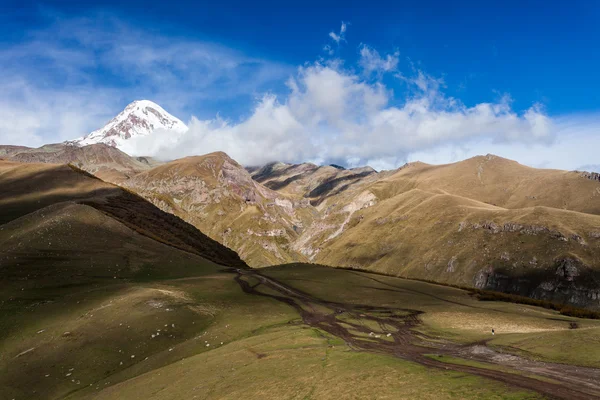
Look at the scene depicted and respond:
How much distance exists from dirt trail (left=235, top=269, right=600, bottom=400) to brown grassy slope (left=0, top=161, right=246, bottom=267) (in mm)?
65077

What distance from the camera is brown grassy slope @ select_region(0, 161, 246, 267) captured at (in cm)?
12615

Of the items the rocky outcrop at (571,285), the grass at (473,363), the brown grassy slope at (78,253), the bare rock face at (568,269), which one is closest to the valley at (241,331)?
the grass at (473,363)

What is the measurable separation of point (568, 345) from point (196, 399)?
32185 mm

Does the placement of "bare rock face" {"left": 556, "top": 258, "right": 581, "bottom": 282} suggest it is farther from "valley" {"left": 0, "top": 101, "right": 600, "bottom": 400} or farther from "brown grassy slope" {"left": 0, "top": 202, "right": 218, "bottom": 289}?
"brown grassy slope" {"left": 0, "top": 202, "right": 218, "bottom": 289}

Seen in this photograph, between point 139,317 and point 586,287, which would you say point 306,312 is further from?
point 586,287

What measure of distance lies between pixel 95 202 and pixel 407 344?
121 metres

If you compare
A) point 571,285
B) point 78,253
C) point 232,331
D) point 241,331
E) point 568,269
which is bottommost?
point 232,331

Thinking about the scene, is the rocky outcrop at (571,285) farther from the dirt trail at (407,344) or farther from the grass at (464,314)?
the dirt trail at (407,344)

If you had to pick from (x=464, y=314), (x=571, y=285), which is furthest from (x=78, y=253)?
(x=571, y=285)

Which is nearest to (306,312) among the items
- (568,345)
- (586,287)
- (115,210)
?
(568,345)

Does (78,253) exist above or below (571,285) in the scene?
above

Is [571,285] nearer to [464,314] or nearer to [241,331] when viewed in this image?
[464,314]

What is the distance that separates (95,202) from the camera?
125 meters

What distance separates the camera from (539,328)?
45.9 metres
